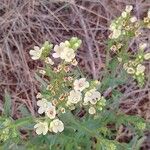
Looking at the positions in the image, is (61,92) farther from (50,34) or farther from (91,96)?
(50,34)

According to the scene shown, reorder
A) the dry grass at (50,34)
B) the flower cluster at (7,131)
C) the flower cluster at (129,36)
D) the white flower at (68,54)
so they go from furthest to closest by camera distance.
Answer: the dry grass at (50,34) → the flower cluster at (129,36) → the flower cluster at (7,131) → the white flower at (68,54)

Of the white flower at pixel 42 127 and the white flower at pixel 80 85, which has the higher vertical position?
the white flower at pixel 80 85

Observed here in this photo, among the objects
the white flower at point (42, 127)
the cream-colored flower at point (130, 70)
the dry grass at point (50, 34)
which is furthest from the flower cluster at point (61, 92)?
the dry grass at point (50, 34)

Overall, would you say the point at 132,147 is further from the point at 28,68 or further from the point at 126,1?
the point at 126,1

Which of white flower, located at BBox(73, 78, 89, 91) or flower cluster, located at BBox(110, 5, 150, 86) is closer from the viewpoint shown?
white flower, located at BBox(73, 78, 89, 91)

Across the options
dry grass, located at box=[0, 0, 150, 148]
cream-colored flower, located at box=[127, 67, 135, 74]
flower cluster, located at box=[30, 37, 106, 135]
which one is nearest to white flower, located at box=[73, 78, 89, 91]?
flower cluster, located at box=[30, 37, 106, 135]

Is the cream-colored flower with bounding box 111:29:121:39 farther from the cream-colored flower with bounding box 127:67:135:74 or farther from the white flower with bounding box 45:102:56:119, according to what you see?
the white flower with bounding box 45:102:56:119

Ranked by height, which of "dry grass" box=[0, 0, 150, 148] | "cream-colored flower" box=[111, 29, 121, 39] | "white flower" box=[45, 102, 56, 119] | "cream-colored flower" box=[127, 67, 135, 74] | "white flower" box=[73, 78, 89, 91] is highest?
"cream-colored flower" box=[111, 29, 121, 39]

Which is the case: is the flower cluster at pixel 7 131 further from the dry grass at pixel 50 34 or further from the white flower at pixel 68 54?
the dry grass at pixel 50 34
